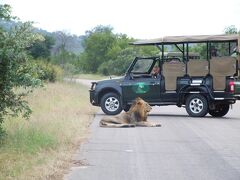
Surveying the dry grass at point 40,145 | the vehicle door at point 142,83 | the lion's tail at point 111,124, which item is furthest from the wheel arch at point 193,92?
the lion's tail at point 111,124

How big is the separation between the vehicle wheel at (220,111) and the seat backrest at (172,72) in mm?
1620

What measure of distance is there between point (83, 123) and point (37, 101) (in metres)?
6.11

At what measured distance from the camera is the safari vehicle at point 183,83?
19.1m

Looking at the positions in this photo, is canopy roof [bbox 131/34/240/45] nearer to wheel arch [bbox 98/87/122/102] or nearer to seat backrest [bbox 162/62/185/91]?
seat backrest [bbox 162/62/185/91]

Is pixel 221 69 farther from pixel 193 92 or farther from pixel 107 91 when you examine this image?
pixel 107 91

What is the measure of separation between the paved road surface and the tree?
5.25ft

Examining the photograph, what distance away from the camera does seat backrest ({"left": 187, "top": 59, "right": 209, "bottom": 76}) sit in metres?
19.4

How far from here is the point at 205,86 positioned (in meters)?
19.3

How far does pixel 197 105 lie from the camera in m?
19.3

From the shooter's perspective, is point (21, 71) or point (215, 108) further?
point (215, 108)

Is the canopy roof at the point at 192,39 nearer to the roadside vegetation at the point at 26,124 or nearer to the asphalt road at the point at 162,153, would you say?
the asphalt road at the point at 162,153

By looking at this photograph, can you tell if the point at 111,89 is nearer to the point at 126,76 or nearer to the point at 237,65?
the point at 126,76

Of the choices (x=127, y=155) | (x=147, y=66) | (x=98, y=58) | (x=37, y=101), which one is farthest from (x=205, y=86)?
(x=98, y=58)

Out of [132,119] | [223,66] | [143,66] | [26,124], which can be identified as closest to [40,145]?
[26,124]
